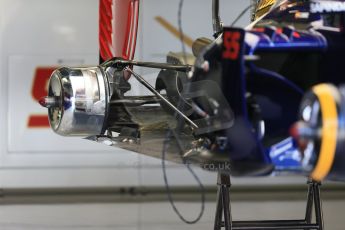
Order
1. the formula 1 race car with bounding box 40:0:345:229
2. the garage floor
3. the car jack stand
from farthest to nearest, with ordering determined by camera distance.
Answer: the garage floor → the car jack stand → the formula 1 race car with bounding box 40:0:345:229

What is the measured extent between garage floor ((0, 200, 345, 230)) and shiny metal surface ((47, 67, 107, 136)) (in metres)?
1.16

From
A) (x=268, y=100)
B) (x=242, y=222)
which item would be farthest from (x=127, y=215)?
(x=268, y=100)

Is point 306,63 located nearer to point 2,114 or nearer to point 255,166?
point 255,166

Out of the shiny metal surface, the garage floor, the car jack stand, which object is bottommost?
the garage floor

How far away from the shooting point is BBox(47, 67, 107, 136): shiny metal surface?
4.16 feet

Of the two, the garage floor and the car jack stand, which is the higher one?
the car jack stand

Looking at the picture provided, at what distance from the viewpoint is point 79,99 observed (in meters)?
1.27

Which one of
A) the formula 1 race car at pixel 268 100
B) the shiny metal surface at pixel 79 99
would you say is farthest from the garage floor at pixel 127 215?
the formula 1 race car at pixel 268 100

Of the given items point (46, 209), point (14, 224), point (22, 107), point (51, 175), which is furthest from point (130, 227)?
point (22, 107)

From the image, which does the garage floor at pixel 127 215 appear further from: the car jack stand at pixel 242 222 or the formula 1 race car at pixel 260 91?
the formula 1 race car at pixel 260 91

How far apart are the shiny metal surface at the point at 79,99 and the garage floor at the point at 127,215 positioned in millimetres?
1164

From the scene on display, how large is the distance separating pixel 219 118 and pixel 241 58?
99 millimetres

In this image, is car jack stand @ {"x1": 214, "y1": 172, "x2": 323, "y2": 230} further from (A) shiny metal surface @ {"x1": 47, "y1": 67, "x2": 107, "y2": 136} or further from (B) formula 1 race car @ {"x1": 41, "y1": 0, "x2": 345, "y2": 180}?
(B) formula 1 race car @ {"x1": 41, "y1": 0, "x2": 345, "y2": 180}

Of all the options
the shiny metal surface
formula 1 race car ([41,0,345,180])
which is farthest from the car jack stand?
formula 1 race car ([41,0,345,180])
